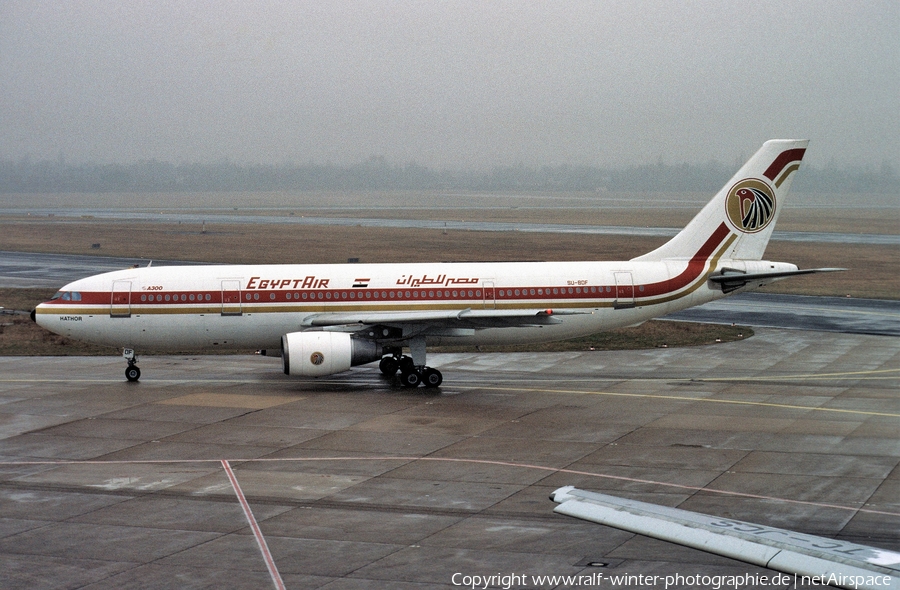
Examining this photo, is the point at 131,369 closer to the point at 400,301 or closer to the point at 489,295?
the point at 400,301

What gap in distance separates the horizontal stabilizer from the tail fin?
95.6 ft

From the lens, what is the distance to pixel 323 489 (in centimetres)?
2272

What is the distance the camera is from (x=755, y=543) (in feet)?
30.3

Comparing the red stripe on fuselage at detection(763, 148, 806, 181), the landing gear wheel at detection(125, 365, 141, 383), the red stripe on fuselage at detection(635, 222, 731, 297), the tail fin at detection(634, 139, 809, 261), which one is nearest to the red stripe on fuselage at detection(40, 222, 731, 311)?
the red stripe on fuselage at detection(635, 222, 731, 297)

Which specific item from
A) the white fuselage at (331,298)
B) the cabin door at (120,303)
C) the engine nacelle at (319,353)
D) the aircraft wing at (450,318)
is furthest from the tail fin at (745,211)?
the cabin door at (120,303)

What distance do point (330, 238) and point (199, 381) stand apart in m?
71.7

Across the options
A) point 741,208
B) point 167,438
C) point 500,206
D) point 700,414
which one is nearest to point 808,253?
point 741,208

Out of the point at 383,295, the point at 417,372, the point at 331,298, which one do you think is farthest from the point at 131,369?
the point at 417,372

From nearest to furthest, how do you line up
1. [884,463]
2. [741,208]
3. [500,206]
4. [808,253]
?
[884,463]
[741,208]
[808,253]
[500,206]

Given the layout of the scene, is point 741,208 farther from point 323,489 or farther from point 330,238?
point 330,238

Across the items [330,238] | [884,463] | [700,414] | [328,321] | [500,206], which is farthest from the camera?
[500,206]

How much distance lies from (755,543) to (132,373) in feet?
105

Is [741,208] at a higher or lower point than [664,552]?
higher

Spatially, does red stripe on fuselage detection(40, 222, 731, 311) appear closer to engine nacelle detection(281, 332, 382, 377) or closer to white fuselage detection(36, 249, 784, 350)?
white fuselage detection(36, 249, 784, 350)
